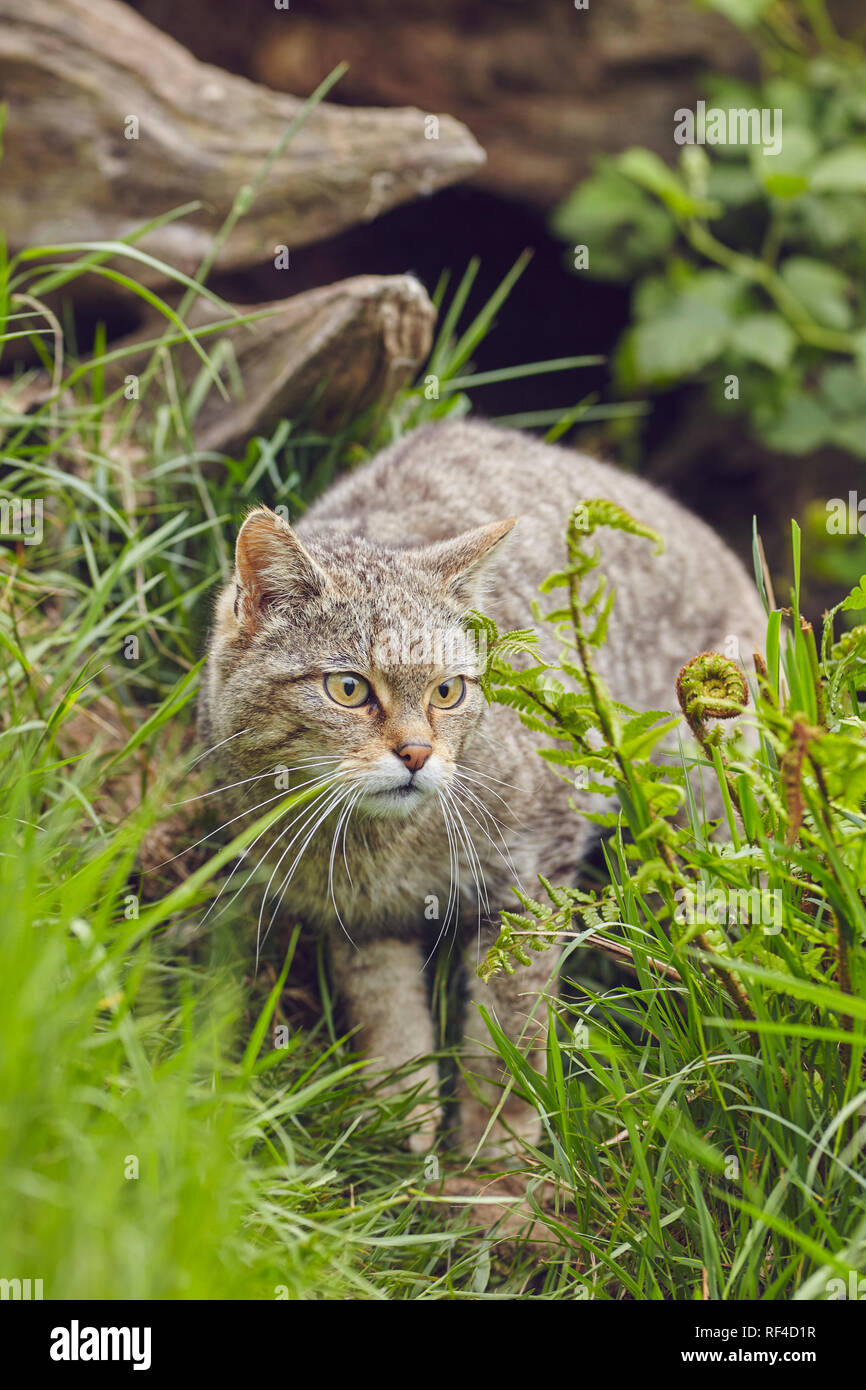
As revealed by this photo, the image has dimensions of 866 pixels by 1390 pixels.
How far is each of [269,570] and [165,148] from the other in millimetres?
2462

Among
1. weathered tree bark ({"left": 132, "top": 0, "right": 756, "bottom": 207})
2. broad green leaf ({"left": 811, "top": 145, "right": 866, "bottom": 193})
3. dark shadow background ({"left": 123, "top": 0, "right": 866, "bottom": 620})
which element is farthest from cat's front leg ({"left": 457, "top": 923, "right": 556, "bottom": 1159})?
weathered tree bark ({"left": 132, "top": 0, "right": 756, "bottom": 207})

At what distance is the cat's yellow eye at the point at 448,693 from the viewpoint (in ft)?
9.15

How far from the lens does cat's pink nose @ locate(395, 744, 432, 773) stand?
101 inches

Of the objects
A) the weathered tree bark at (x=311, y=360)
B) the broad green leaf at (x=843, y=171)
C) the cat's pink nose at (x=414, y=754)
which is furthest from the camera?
the broad green leaf at (x=843, y=171)

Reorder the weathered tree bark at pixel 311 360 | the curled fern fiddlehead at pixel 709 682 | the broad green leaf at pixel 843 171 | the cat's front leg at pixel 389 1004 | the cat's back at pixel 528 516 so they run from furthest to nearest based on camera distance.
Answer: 1. the broad green leaf at pixel 843 171
2. the weathered tree bark at pixel 311 360
3. the cat's back at pixel 528 516
4. the cat's front leg at pixel 389 1004
5. the curled fern fiddlehead at pixel 709 682

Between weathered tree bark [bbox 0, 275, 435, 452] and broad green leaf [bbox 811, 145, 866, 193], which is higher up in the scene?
broad green leaf [bbox 811, 145, 866, 193]

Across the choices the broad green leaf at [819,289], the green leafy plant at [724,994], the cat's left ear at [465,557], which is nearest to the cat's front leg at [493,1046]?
the green leafy plant at [724,994]

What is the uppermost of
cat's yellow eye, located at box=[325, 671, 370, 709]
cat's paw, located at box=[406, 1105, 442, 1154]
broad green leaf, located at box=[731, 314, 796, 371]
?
broad green leaf, located at box=[731, 314, 796, 371]

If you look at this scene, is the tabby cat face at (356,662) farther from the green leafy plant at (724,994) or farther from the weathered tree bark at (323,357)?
the weathered tree bark at (323,357)

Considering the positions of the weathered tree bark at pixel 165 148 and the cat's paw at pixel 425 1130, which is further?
the weathered tree bark at pixel 165 148

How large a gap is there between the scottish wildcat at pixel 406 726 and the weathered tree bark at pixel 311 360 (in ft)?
1.49

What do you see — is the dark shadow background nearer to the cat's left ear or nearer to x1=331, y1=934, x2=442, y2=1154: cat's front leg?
the cat's left ear

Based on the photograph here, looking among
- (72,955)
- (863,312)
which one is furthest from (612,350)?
(72,955)

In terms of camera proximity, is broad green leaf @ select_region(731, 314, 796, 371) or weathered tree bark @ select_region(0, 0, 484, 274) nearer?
weathered tree bark @ select_region(0, 0, 484, 274)
